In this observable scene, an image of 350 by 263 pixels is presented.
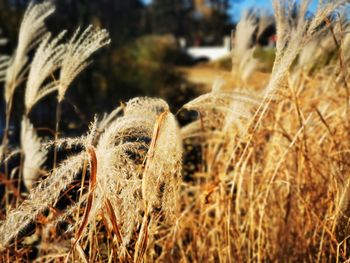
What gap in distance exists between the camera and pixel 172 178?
121 centimetres

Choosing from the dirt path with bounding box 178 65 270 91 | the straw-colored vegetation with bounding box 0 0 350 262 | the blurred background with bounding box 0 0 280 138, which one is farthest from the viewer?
the blurred background with bounding box 0 0 280 138

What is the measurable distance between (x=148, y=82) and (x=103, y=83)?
4.70 feet

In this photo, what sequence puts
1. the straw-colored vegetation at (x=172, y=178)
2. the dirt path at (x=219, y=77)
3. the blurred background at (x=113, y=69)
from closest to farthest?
A: the straw-colored vegetation at (x=172, y=178)
the dirt path at (x=219, y=77)
the blurred background at (x=113, y=69)

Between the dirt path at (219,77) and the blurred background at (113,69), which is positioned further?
the blurred background at (113,69)

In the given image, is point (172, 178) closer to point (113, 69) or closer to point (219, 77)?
point (219, 77)

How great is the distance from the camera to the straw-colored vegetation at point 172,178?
117cm

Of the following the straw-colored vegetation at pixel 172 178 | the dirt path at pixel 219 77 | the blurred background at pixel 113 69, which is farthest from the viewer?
the blurred background at pixel 113 69

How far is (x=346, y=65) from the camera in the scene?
187 centimetres

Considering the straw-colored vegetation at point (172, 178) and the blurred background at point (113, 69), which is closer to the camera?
the straw-colored vegetation at point (172, 178)

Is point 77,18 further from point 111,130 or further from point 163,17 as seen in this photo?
point 163,17

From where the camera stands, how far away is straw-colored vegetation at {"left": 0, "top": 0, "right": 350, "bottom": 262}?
117cm

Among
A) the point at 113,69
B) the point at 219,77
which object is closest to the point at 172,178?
the point at 219,77

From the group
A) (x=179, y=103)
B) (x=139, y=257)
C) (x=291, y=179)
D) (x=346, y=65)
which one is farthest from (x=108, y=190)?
(x=179, y=103)

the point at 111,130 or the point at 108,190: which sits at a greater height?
the point at 111,130
